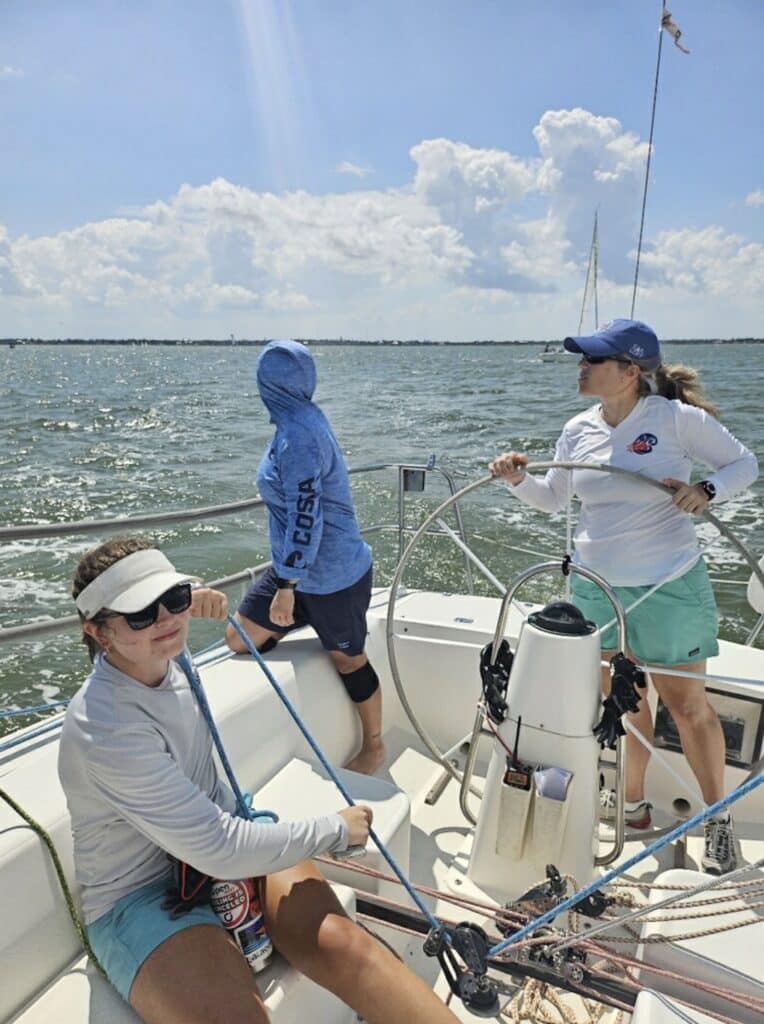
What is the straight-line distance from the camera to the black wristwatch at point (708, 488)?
1.95 m

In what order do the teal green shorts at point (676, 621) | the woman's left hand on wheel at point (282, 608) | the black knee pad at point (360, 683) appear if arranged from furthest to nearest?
the black knee pad at point (360, 683)
the woman's left hand on wheel at point (282, 608)
the teal green shorts at point (676, 621)

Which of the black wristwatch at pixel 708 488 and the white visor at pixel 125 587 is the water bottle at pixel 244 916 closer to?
the white visor at pixel 125 587

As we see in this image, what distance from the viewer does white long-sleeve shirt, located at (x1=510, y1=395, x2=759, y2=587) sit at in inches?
79.5

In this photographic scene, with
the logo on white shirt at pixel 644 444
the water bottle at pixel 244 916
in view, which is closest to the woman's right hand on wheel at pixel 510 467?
the logo on white shirt at pixel 644 444

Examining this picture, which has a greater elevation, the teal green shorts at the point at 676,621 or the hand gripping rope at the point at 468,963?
the teal green shorts at the point at 676,621

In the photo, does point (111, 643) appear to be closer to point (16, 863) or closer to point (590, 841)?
point (16, 863)

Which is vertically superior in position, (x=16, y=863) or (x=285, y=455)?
(x=285, y=455)

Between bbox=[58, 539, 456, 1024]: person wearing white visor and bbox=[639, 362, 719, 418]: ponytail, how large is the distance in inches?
55.0

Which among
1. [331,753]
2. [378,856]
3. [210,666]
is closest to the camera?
[378,856]

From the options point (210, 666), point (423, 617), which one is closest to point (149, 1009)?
point (210, 666)

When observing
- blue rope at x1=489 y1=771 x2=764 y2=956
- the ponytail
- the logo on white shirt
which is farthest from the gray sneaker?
the ponytail

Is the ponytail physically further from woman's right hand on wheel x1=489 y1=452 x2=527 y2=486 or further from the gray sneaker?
the gray sneaker

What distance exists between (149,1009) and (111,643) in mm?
611

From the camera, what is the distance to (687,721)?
6.84 ft
